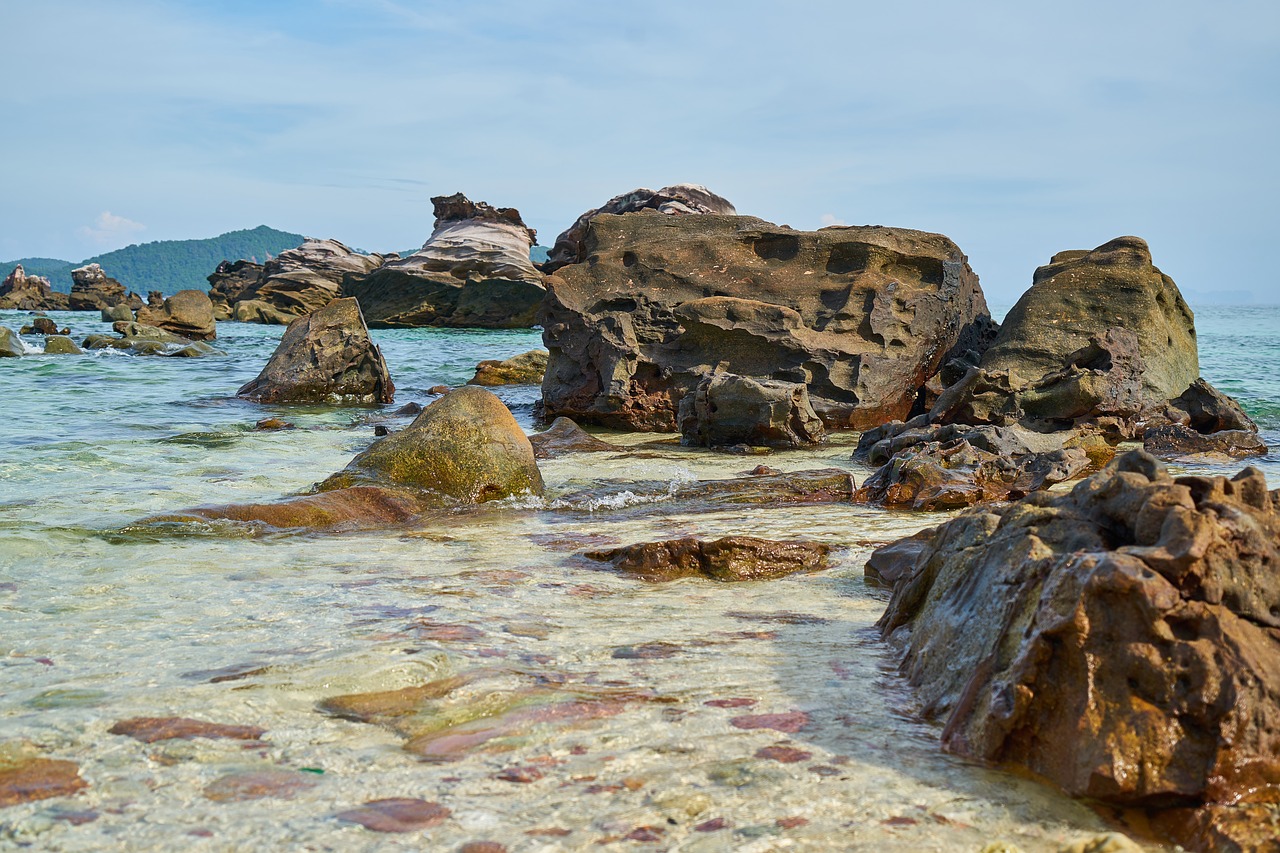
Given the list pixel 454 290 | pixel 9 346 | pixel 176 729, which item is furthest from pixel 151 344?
pixel 176 729

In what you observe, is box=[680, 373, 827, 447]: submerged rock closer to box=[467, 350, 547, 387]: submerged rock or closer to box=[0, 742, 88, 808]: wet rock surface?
box=[0, 742, 88, 808]: wet rock surface

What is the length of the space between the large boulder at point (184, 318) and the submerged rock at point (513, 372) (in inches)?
582

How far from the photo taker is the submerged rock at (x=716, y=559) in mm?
4527

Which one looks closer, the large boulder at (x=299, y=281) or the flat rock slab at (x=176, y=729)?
the flat rock slab at (x=176, y=729)

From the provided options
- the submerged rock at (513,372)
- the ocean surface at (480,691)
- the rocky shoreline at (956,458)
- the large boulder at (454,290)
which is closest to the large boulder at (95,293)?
the large boulder at (454,290)

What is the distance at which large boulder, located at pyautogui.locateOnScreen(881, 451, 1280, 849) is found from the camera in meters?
2.19

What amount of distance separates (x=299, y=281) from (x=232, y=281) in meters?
10.9

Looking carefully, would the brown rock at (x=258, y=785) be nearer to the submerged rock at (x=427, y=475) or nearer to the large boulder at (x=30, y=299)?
the submerged rock at (x=427, y=475)

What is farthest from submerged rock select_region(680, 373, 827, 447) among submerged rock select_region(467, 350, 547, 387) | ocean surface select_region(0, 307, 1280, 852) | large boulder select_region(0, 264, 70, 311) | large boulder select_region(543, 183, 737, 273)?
large boulder select_region(0, 264, 70, 311)

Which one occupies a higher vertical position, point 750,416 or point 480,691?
point 750,416

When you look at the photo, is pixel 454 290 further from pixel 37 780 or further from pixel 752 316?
pixel 37 780

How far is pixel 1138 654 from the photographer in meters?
2.30

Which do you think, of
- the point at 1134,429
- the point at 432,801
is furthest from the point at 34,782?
the point at 1134,429

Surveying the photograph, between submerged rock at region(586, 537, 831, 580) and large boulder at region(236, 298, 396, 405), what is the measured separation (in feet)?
31.7
